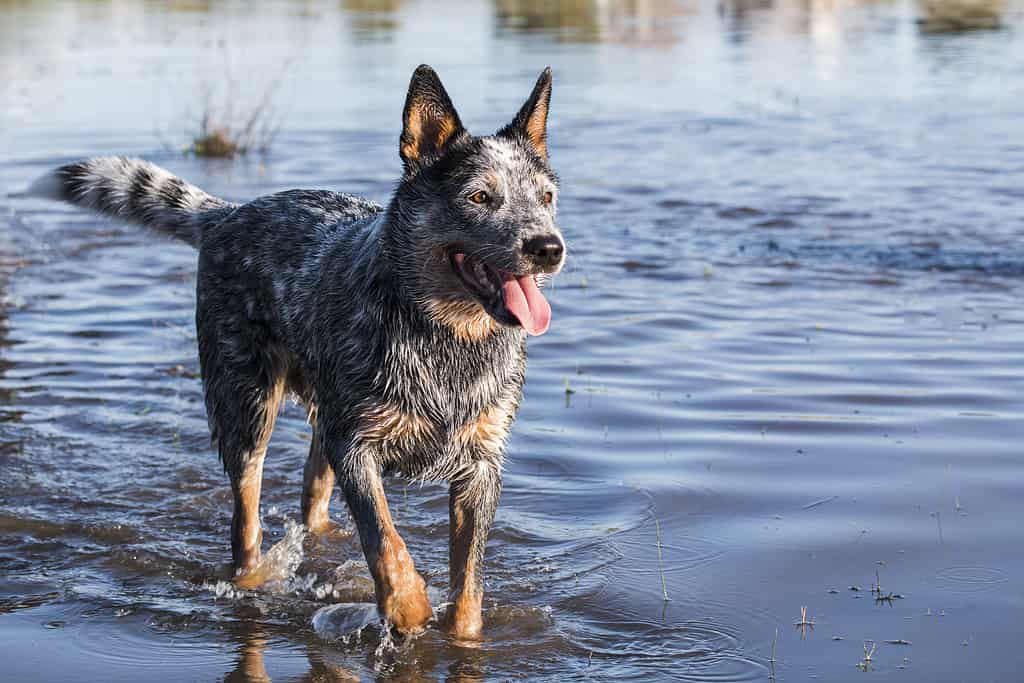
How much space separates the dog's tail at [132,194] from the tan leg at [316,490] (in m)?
1.12

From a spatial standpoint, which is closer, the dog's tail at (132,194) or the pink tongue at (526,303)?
the pink tongue at (526,303)

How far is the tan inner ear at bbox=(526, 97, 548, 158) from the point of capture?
4.89 metres

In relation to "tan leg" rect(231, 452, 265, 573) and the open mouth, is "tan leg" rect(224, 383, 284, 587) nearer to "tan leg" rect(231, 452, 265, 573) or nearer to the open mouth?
"tan leg" rect(231, 452, 265, 573)

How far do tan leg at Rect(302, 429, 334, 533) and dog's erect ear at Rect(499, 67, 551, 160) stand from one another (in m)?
1.76

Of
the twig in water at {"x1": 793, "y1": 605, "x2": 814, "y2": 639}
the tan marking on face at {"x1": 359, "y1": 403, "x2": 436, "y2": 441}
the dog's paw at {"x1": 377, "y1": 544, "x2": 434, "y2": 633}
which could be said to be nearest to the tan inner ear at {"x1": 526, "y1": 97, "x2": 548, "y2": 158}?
the tan marking on face at {"x1": 359, "y1": 403, "x2": 436, "y2": 441}

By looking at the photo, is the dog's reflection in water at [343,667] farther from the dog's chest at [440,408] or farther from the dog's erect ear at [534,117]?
the dog's erect ear at [534,117]

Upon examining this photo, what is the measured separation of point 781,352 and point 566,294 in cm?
209

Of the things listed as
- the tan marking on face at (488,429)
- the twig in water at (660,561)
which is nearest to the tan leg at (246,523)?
the tan marking on face at (488,429)

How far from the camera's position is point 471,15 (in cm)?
3934

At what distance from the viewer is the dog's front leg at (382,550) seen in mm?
4598

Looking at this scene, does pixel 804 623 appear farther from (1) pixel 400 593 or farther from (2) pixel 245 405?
(2) pixel 245 405

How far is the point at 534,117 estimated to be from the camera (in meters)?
4.89

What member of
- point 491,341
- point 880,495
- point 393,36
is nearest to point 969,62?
point 393,36

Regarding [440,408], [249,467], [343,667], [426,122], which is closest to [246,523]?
[249,467]
